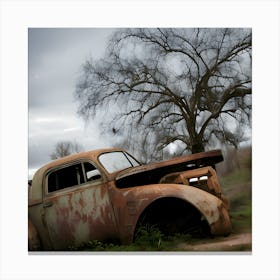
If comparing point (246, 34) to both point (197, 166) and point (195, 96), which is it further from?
point (197, 166)

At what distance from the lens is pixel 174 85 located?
16.4 ft

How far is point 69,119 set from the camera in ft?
16.4

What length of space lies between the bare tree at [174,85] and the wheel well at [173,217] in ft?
2.06

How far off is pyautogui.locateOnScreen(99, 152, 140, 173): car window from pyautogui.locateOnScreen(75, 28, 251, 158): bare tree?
255 millimetres

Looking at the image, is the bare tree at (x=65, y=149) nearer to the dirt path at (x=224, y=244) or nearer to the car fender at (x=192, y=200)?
the car fender at (x=192, y=200)

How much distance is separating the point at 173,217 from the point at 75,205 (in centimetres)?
105

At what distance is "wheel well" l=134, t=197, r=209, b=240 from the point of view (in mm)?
4637

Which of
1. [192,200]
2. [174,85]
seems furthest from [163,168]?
[174,85]

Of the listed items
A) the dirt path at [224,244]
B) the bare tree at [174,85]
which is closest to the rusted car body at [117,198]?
the dirt path at [224,244]

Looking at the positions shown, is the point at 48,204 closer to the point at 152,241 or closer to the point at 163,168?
the point at 152,241

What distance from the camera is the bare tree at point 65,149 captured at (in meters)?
4.93

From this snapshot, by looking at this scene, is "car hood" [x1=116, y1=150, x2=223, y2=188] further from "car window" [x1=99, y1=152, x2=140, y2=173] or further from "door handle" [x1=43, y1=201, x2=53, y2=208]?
"door handle" [x1=43, y1=201, x2=53, y2=208]

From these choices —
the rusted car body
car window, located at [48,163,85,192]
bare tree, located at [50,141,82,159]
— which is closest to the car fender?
the rusted car body
